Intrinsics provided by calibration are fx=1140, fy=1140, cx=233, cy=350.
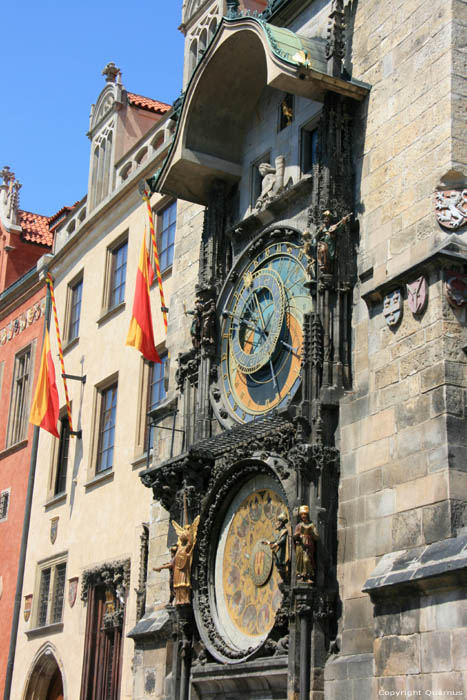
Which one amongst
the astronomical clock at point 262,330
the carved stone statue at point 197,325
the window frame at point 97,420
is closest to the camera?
the astronomical clock at point 262,330

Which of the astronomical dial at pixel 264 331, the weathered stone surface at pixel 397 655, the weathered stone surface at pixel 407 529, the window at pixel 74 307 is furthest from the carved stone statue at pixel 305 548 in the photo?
the window at pixel 74 307

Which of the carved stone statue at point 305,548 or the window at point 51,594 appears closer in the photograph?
the carved stone statue at point 305,548

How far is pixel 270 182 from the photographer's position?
13.6 m

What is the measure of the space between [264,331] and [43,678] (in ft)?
36.0

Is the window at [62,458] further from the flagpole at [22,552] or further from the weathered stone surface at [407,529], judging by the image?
the weathered stone surface at [407,529]

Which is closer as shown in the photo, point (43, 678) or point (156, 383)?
point (156, 383)

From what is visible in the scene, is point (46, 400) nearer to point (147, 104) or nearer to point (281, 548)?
point (147, 104)

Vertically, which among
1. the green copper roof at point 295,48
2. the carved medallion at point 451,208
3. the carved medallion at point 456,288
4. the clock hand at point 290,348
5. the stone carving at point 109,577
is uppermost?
the green copper roof at point 295,48

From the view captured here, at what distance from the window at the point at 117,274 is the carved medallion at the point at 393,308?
426 inches

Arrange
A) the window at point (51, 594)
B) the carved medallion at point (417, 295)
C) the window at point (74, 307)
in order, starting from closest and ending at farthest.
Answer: the carved medallion at point (417, 295), the window at point (51, 594), the window at point (74, 307)

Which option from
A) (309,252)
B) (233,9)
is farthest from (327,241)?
(233,9)

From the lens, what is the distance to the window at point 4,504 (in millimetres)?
24719

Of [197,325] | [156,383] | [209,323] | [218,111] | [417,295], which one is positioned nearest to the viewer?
[417,295]

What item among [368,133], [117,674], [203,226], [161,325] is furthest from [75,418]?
[368,133]
